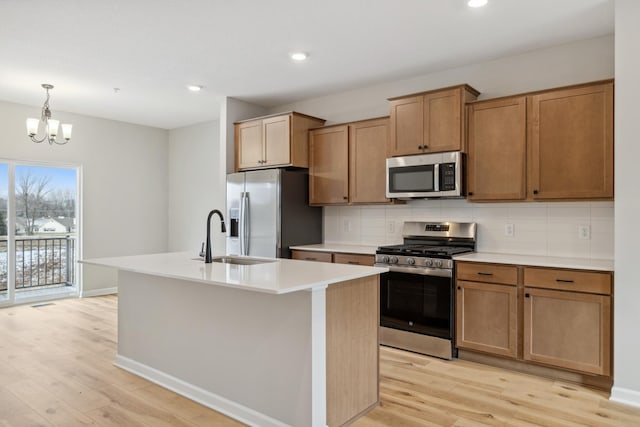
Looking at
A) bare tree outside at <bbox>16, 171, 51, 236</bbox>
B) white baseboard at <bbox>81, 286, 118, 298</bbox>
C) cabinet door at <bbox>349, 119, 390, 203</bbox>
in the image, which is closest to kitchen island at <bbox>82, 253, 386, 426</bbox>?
cabinet door at <bbox>349, 119, 390, 203</bbox>

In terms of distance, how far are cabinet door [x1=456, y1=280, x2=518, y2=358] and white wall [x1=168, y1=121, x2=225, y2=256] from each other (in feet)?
12.0

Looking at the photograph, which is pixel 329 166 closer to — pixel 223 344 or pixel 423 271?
pixel 423 271

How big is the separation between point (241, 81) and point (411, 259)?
8.36 feet

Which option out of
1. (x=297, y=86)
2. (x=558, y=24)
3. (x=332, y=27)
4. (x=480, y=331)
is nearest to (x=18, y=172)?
(x=297, y=86)

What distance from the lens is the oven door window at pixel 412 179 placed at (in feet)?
12.8

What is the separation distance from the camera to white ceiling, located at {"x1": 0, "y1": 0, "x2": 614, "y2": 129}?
2.96 m

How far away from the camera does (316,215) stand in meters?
5.11

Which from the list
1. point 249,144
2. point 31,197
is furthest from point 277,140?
point 31,197

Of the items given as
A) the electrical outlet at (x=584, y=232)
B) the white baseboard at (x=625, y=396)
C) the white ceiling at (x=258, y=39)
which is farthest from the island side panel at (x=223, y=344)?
the electrical outlet at (x=584, y=232)

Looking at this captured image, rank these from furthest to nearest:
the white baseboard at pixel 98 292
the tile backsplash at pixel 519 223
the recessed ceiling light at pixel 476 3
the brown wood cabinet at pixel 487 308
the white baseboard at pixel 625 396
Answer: the white baseboard at pixel 98 292 < the tile backsplash at pixel 519 223 < the brown wood cabinet at pixel 487 308 < the recessed ceiling light at pixel 476 3 < the white baseboard at pixel 625 396

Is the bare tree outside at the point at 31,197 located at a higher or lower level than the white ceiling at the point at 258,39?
lower

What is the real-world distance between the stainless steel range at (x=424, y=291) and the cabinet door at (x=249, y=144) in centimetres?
195

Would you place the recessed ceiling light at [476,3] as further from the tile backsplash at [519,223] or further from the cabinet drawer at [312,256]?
the cabinet drawer at [312,256]

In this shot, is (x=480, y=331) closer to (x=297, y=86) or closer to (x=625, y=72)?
(x=625, y=72)
